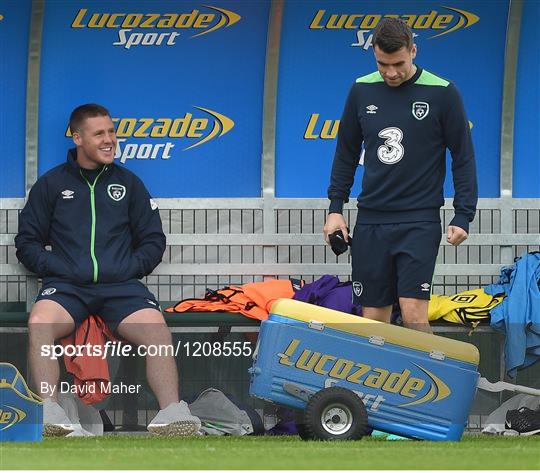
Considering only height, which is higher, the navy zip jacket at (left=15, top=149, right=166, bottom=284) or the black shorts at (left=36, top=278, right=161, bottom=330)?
the navy zip jacket at (left=15, top=149, right=166, bottom=284)

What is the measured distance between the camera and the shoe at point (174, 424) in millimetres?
7523

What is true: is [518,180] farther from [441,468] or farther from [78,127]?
[441,468]

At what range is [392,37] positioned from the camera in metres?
6.99

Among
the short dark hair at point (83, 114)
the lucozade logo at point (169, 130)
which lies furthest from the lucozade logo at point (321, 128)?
the short dark hair at point (83, 114)

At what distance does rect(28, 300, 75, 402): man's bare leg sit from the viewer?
302 inches

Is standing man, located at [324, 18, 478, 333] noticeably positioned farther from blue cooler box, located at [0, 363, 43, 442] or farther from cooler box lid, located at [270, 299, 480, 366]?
blue cooler box, located at [0, 363, 43, 442]

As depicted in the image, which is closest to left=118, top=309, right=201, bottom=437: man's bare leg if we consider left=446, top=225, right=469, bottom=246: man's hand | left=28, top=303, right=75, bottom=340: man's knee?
left=28, top=303, right=75, bottom=340: man's knee

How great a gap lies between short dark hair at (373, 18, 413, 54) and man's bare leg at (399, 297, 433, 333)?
1156mm

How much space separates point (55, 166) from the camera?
8703 millimetres

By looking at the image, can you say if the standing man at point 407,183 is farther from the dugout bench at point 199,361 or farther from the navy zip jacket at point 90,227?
the navy zip jacket at point 90,227

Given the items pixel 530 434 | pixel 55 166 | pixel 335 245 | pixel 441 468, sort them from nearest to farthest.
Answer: pixel 441 468, pixel 335 245, pixel 530 434, pixel 55 166

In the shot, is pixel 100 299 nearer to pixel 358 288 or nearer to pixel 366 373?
pixel 358 288

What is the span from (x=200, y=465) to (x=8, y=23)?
3925 mm

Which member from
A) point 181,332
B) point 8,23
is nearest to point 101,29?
point 8,23
